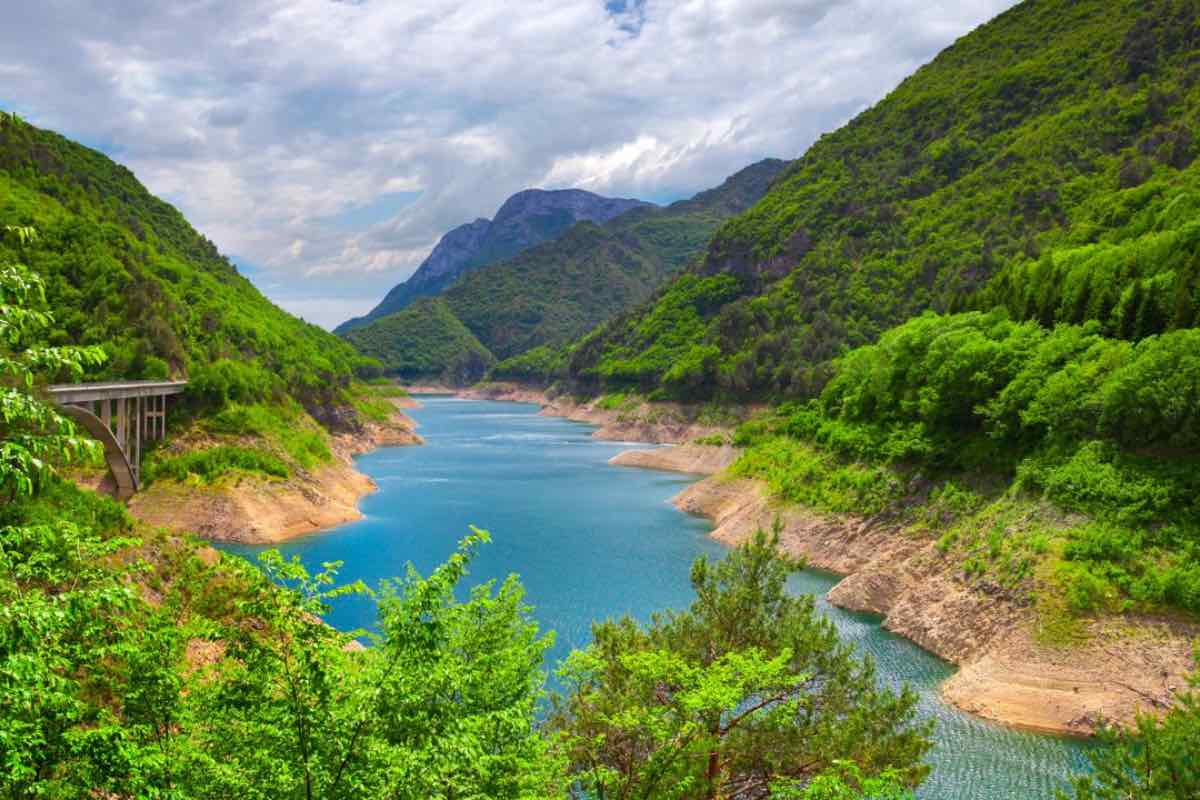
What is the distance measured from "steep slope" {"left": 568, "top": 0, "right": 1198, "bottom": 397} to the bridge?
56.5 m

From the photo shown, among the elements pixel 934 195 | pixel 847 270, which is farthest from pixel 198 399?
pixel 934 195

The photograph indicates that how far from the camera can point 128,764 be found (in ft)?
31.9

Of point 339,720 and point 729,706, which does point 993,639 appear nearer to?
point 729,706

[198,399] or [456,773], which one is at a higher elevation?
[198,399]

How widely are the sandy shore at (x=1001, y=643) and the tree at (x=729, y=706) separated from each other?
4952mm

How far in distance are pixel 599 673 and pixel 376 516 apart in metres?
49.5

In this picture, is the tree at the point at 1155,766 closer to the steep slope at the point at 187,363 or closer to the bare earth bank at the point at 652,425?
the steep slope at the point at 187,363

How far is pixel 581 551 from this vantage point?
173ft

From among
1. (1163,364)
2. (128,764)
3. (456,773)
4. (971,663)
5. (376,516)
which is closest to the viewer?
(128,764)

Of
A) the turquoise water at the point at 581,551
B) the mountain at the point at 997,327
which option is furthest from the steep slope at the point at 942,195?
the turquoise water at the point at 581,551

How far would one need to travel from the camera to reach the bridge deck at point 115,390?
155 ft

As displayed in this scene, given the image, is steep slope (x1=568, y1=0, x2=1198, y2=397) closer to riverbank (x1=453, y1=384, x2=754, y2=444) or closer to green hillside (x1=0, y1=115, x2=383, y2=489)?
riverbank (x1=453, y1=384, x2=754, y2=444)

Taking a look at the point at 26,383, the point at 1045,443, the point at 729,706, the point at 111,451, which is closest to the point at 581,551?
the point at 1045,443

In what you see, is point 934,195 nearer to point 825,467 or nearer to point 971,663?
point 825,467
